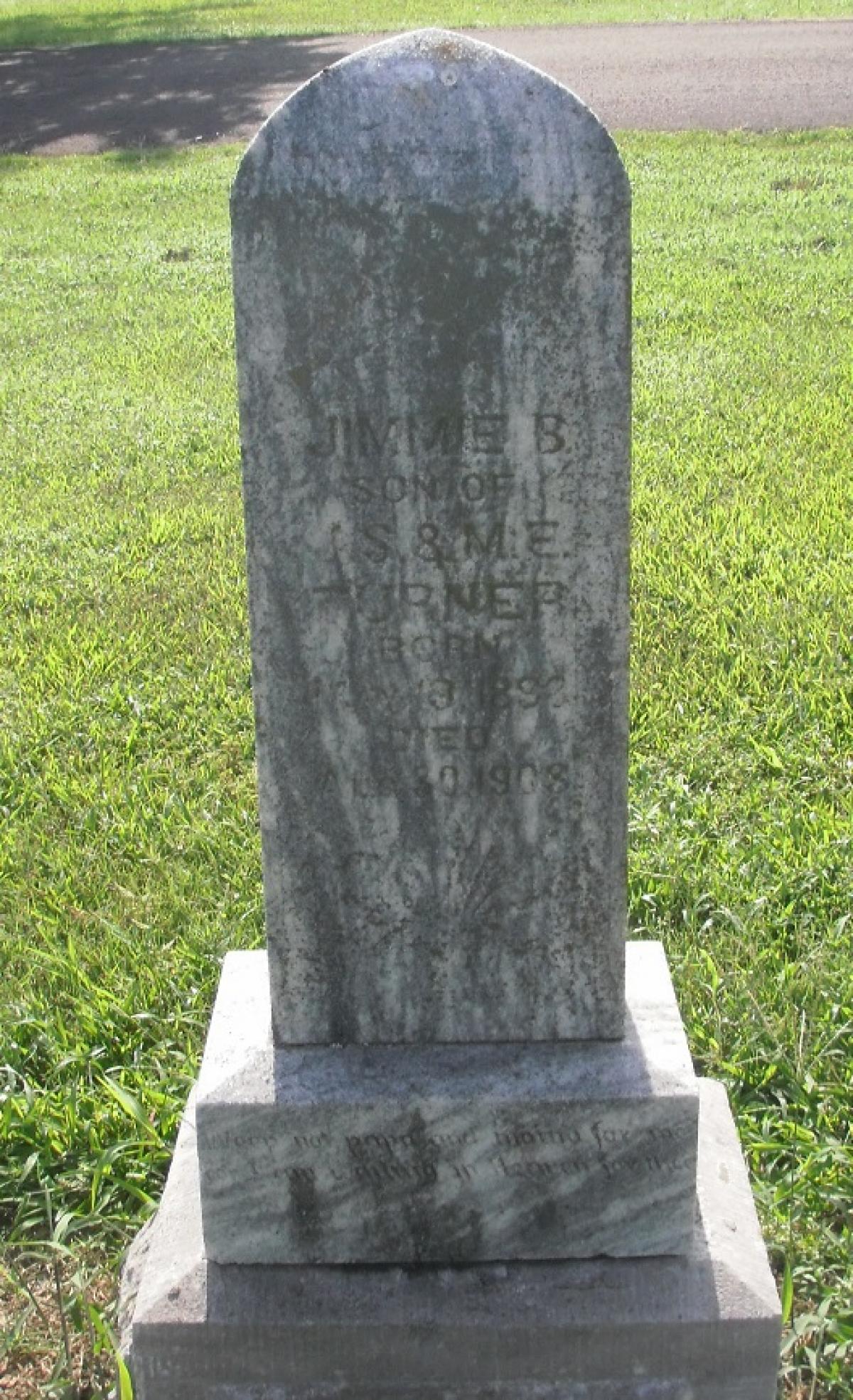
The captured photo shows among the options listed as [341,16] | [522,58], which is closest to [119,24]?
[341,16]

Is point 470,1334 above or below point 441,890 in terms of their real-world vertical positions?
below

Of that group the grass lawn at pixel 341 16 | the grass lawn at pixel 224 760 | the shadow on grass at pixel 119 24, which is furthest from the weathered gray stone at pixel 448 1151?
the shadow on grass at pixel 119 24

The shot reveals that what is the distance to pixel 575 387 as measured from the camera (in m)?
1.86

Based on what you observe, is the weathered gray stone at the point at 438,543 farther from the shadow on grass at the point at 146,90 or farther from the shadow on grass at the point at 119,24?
the shadow on grass at the point at 119,24

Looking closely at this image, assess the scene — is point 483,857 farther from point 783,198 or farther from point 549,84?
point 783,198

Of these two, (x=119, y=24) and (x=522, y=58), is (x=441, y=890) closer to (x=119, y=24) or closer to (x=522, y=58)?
(x=522, y=58)

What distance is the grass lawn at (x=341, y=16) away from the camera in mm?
17766

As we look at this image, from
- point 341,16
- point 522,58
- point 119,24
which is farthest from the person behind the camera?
point 119,24

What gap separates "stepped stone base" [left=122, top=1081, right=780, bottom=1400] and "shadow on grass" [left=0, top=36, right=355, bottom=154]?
40.0 ft

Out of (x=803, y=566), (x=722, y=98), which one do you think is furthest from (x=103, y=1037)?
(x=722, y=98)

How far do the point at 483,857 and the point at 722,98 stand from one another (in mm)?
12494

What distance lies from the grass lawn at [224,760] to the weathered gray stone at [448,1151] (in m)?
0.34

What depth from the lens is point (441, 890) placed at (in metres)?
2.12

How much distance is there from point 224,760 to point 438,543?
1969 mm
